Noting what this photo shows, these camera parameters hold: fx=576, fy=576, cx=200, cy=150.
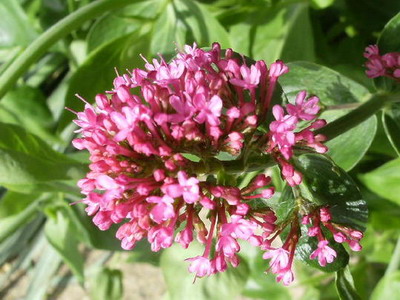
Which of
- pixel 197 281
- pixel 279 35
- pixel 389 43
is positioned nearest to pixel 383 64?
pixel 389 43

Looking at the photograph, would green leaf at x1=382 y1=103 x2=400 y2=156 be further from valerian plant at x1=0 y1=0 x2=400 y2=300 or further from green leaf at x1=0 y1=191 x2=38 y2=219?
green leaf at x1=0 y1=191 x2=38 y2=219

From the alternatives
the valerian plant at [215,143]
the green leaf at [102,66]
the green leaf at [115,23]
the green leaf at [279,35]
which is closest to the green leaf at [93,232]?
the valerian plant at [215,143]

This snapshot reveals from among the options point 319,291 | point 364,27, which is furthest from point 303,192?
point 319,291

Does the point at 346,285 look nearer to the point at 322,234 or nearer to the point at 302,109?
the point at 322,234

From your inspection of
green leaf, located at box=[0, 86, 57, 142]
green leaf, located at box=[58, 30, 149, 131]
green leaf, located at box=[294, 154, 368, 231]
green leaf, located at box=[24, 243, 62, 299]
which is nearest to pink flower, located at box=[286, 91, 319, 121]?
green leaf, located at box=[294, 154, 368, 231]

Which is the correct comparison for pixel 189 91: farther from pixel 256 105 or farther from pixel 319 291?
pixel 319 291
